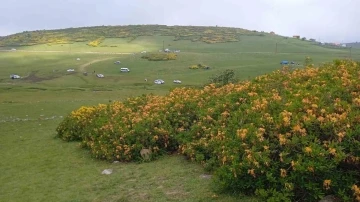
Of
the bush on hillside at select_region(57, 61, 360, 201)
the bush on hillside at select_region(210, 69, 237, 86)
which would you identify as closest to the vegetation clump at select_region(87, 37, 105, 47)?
the bush on hillside at select_region(210, 69, 237, 86)

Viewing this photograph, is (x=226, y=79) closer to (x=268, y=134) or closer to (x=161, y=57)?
(x=268, y=134)

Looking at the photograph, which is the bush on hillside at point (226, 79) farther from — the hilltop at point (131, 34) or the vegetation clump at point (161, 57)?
the hilltop at point (131, 34)

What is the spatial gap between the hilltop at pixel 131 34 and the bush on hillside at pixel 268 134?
100503mm

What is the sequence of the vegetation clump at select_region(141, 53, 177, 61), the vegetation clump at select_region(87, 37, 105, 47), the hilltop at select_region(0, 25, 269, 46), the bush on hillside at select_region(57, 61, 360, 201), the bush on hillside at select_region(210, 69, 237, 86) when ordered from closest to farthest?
the bush on hillside at select_region(57, 61, 360, 201)
the bush on hillside at select_region(210, 69, 237, 86)
the vegetation clump at select_region(141, 53, 177, 61)
the vegetation clump at select_region(87, 37, 105, 47)
the hilltop at select_region(0, 25, 269, 46)

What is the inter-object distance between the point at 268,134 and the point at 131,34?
124 metres

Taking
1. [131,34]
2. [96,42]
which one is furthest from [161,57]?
[131,34]

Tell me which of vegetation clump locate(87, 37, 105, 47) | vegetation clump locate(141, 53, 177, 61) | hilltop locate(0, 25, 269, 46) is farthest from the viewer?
hilltop locate(0, 25, 269, 46)

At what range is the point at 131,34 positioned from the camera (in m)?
128

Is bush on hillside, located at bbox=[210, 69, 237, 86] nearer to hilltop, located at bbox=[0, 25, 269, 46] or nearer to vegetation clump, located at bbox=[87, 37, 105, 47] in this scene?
hilltop, located at bbox=[0, 25, 269, 46]

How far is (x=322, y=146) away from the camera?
5.79 m

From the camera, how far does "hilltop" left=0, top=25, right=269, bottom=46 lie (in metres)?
117

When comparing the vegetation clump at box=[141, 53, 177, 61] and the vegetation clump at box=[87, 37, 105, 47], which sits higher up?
the vegetation clump at box=[87, 37, 105, 47]

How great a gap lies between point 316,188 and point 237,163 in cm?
125

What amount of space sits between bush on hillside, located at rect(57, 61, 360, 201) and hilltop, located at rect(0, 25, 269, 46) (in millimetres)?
100503
